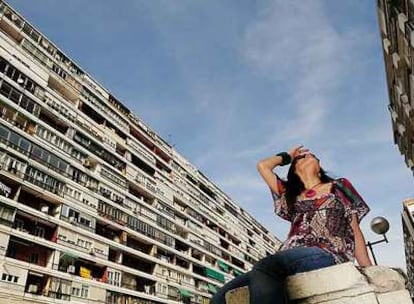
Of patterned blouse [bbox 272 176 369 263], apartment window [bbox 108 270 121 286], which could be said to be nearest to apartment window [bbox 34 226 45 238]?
apartment window [bbox 108 270 121 286]

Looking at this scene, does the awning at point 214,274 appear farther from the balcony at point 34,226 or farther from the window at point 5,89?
the window at point 5,89

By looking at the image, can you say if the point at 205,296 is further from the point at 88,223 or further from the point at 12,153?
the point at 12,153

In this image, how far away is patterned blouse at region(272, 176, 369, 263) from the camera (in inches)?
76.5

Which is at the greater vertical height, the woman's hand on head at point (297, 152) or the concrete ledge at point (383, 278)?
the woman's hand on head at point (297, 152)

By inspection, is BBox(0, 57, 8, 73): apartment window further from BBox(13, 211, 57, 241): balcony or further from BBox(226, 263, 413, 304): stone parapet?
BBox(226, 263, 413, 304): stone parapet

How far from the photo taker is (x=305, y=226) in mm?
2062

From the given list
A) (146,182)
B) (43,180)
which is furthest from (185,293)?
(43,180)

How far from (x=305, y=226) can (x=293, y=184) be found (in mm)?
471

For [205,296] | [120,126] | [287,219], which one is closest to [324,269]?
[287,219]

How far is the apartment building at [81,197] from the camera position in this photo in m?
28.3

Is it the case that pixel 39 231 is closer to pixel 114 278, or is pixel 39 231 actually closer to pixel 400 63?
pixel 114 278

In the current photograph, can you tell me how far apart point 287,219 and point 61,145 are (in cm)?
3440

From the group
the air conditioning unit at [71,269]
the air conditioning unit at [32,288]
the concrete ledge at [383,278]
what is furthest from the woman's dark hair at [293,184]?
the air conditioning unit at [71,269]

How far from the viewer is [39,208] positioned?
100ft
